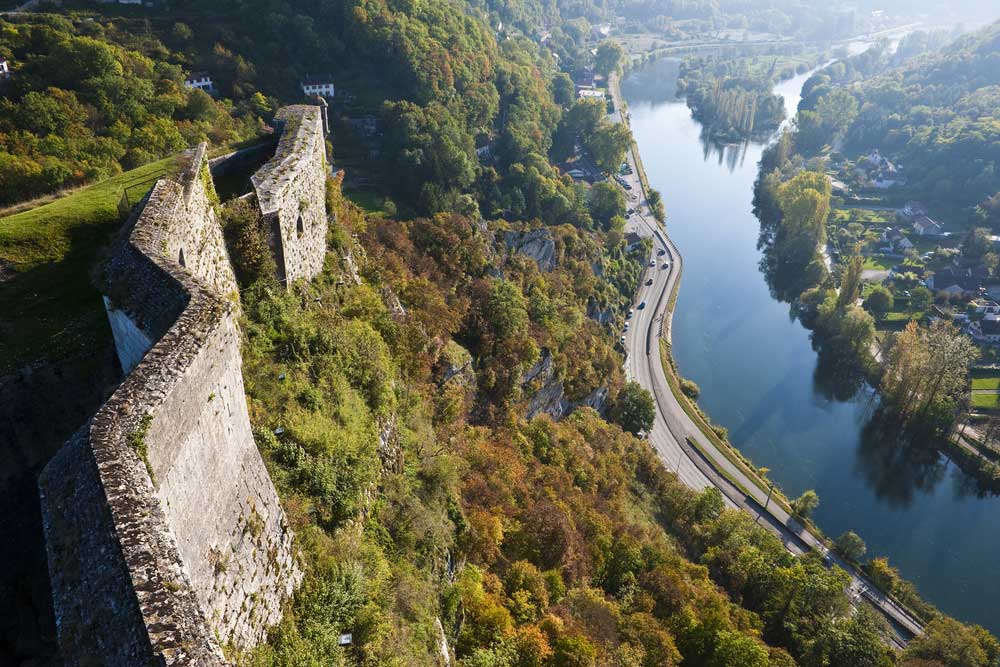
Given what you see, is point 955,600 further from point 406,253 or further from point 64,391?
point 64,391

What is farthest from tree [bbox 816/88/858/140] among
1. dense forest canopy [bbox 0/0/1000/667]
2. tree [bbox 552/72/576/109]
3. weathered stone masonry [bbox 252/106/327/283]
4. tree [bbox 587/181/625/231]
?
weathered stone masonry [bbox 252/106/327/283]

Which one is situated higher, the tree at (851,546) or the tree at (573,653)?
the tree at (573,653)

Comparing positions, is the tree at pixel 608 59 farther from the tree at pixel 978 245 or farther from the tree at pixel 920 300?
the tree at pixel 920 300

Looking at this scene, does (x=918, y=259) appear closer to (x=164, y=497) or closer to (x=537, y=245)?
(x=537, y=245)

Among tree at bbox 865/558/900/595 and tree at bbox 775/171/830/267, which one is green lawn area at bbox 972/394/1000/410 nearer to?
tree at bbox 865/558/900/595

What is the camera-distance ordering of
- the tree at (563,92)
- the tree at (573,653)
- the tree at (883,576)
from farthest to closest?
the tree at (563,92), the tree at (883,576), the tree at (573,653)

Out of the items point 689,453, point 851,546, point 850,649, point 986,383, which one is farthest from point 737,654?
point 986,383

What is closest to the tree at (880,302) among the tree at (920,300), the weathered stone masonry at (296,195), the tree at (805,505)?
the tree at (920,300)

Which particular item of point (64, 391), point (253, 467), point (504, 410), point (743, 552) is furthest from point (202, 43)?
point (743, 552)
